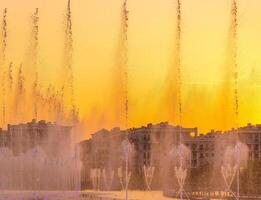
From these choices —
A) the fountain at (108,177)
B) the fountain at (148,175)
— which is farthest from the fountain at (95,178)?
the fountain at (148,175)

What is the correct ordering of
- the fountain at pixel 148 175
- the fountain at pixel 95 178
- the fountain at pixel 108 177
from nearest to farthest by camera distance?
the fountain at pixel 148 175 < the fountain at pixel 108 177 < the fountain at pixel 95 178

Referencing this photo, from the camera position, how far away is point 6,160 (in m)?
115

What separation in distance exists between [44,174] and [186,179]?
70.0 ft

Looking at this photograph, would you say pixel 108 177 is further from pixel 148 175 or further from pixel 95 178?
pixel 148 175

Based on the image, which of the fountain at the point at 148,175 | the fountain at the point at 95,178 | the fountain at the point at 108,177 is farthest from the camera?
the fountain at the point at 95,178

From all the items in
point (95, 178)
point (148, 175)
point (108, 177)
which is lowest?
point (95, 178)

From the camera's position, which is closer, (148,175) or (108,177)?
(148,175)

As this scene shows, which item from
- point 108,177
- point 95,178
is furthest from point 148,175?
point 95,178

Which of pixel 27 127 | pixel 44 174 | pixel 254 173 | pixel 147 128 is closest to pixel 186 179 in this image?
pixel 44 174

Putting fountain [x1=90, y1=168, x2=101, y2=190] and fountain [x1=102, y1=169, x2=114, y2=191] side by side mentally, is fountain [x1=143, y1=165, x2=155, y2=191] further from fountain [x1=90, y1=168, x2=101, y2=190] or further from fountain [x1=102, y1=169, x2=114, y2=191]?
fountain [x1=90, y1=168, x2=101, y2=190]

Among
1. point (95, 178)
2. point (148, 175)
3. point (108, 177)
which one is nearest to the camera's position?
point (148, 175)

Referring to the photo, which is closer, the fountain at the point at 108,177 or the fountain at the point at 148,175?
the fountain at the point at 148,175

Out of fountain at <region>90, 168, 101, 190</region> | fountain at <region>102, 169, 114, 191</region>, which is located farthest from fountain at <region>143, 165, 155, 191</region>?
fountain at <region>90, 168, 101, 190</region>

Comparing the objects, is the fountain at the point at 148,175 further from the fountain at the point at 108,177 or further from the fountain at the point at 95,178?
the fountain at the point at 95,178
